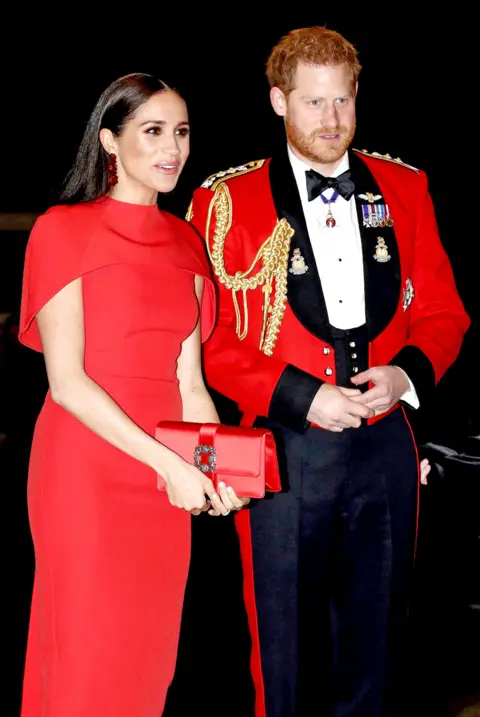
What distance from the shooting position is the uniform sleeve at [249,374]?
2.23 meters

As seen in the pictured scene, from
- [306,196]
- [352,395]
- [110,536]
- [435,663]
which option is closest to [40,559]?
[110,536]

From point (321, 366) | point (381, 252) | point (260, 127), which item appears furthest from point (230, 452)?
point (260, 127)

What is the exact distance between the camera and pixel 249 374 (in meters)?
2.27

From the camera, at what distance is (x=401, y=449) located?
2.33 metres

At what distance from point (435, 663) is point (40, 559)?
1398 millimetres

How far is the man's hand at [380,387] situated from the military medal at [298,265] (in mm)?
246

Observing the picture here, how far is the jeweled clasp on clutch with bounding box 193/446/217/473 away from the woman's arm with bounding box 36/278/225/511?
12mm

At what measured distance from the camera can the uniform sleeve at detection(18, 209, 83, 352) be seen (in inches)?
78.4

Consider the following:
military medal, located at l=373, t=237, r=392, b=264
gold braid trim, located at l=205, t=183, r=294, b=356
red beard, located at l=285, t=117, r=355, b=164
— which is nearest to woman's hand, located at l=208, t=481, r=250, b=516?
gold braid trim, located at l=205, t=183, r=294, b=356

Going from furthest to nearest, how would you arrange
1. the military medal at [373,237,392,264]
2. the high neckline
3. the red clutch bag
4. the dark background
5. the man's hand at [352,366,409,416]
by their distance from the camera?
the dark background → the military medal at [373,237,392,264] → the man's hand at [352,366,409,416] → the high neckline → the red clutch bag

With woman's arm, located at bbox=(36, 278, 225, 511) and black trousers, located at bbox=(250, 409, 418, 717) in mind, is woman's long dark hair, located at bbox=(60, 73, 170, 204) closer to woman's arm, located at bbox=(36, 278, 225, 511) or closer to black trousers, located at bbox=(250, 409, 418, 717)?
woman's arm, located at bbox=(36, 278, 225, 511)

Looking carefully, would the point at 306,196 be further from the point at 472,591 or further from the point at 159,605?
the point at 472,591

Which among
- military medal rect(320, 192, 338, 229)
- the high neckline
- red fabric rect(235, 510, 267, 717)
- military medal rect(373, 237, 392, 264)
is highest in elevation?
military medal rect(320, 192, 338, 229)

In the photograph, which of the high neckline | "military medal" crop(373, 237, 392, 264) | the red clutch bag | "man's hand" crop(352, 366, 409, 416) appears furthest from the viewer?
"military medal" crop(373, 237, 392, 264)
